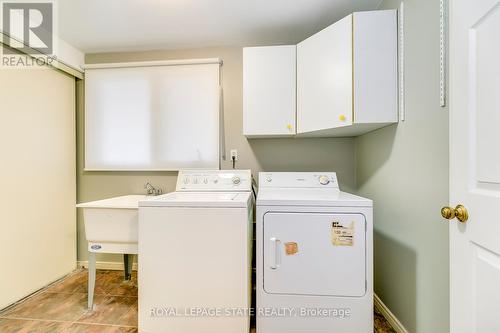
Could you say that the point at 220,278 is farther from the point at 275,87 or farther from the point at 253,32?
the point at 253,32

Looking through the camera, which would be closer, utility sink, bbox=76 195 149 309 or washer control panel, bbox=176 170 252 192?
utility sink, bbox=76 195 149 309

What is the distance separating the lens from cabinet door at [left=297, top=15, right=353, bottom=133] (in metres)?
1.46

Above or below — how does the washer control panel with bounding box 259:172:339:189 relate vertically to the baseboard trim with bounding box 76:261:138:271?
above

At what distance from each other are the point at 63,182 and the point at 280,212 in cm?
223

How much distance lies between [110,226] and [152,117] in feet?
3.74

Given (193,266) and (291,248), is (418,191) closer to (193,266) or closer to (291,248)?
(291,248)

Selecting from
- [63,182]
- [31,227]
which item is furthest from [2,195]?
[63,182]

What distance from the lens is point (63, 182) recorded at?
87.1 inches

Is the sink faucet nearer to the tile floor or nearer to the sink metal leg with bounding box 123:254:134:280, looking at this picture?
the sink metal leg with bounding box 123:254:134:280

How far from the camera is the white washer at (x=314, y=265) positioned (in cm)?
131

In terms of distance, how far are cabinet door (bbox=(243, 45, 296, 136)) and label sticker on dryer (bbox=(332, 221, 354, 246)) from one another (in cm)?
88
